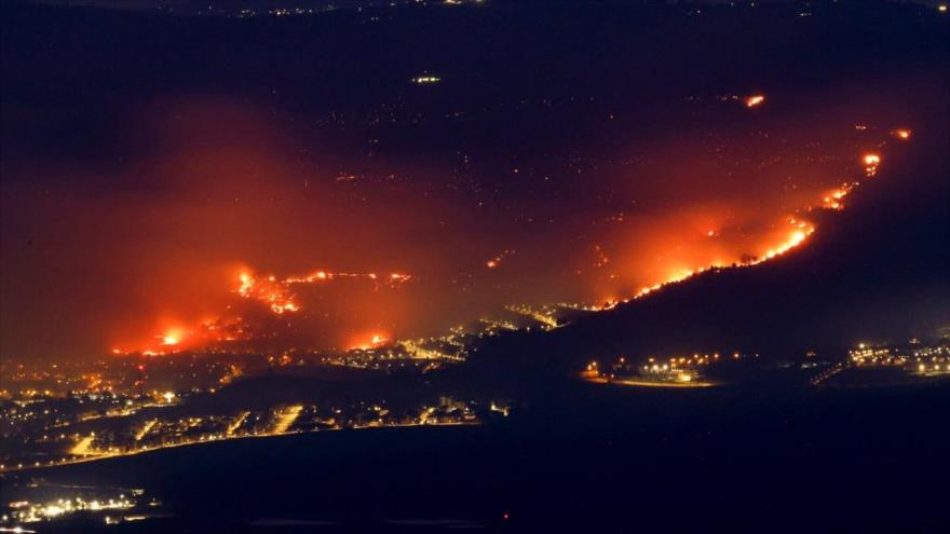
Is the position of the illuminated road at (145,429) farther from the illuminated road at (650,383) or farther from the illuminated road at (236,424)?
the illuminated road at (650,383)

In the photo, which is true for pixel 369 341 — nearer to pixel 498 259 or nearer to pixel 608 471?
pixel 498 259

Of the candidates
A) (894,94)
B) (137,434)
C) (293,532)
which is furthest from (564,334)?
(894,94)

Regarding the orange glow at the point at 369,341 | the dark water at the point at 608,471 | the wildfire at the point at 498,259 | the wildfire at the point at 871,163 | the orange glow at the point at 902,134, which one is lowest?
the dark water at the point at 608,471

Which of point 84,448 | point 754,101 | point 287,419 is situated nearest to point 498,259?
point 754,101

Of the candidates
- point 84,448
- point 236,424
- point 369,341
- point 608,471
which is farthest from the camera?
point 369,341

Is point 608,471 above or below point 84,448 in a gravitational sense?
below

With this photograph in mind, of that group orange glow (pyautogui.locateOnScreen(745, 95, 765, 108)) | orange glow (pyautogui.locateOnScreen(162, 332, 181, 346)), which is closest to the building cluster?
orange glow (pyautogui.locateOnScreen(745, 95, 765, 108))

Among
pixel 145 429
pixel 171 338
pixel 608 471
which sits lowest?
pixel 608 471

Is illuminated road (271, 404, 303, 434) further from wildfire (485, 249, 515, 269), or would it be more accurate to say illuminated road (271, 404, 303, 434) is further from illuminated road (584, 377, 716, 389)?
wildfire (485, 249, 515, 269)

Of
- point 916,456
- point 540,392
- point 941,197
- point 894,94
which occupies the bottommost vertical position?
point 916,456

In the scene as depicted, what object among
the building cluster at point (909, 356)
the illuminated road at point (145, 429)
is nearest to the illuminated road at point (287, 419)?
the illuminated road at point (145, 429)

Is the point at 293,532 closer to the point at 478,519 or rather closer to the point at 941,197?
the point at 478,519
